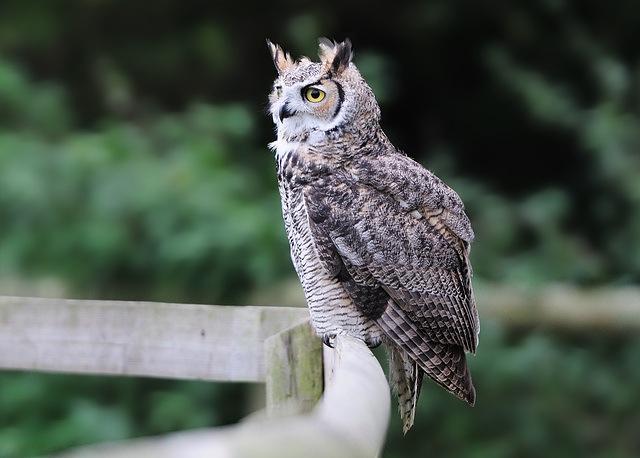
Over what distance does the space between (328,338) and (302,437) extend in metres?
1.06

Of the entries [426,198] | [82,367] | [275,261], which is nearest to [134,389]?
[275,261]

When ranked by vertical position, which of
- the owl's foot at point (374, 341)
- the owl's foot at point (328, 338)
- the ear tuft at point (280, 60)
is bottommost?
the owl's foot at point (328, 338)

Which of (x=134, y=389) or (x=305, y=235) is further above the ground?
(x=305, y=235)

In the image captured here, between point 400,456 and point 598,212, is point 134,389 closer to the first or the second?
point 400,456

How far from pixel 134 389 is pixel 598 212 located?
2.12 meters

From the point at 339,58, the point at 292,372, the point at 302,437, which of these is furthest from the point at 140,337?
the point at 302,437

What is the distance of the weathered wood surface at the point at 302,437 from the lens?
48 cm

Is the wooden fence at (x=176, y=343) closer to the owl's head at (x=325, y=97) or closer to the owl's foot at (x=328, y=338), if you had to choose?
the owl's foot at (x=328, y=338)

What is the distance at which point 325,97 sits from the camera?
1737mm

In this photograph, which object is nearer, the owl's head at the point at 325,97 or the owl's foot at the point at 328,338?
the owl's foot at the point at 328,338

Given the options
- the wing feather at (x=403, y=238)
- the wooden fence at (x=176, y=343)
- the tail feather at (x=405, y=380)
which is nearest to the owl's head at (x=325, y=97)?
the wing feather at (x=403, y=238)

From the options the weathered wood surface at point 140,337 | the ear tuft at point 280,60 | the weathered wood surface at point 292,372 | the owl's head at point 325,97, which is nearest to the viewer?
the weathered wood surface at point 292,372

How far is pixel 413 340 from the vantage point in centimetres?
171

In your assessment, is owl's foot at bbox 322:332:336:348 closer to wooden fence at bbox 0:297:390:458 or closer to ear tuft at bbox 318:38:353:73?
wooden fence at bbox 0:297:390:458
